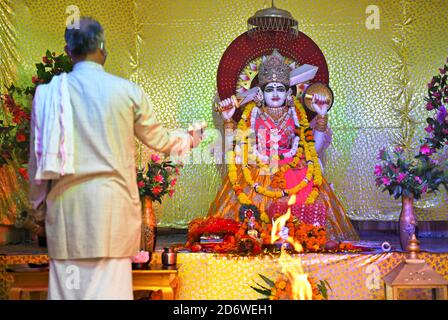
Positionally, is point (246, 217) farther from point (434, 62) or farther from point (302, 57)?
point (434, 62)

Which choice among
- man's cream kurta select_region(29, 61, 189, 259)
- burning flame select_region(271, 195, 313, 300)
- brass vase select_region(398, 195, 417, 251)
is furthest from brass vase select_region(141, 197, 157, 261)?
man's cream kurta select_region(29, 61, 189, 259)

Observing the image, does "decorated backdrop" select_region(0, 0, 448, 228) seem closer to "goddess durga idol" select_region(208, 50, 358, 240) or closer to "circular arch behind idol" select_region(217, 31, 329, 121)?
"circular arch behind idol" select_region(217, 31, 329, 121)

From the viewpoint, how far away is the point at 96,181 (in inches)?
136

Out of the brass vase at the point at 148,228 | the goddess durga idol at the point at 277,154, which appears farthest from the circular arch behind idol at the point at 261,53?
the brass vase at the point at 148,228

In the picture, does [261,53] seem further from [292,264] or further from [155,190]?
[292,264]

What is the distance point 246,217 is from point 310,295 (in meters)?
1.18

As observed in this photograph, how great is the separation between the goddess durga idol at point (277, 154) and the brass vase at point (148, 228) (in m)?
0.96

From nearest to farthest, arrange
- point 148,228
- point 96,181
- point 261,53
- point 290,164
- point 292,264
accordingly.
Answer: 1. point 96,181
2. point 292,264
3. point 148,228
4. point 290,164
5. point 261,53

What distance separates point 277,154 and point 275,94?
563 mm

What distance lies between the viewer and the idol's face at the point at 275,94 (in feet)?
22.3

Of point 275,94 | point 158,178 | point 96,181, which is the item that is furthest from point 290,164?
point 96,181

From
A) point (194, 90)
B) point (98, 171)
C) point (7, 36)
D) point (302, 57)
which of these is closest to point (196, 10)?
point (194, 90)

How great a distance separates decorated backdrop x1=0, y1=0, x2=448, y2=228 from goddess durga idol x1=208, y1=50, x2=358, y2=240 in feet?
3.43

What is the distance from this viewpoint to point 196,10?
8008 millimetres
